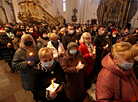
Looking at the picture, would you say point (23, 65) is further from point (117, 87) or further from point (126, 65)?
point (126, 65)

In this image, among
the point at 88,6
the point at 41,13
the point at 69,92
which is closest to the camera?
the point at 69,92

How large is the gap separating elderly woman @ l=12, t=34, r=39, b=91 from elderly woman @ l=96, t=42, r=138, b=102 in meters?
1.45

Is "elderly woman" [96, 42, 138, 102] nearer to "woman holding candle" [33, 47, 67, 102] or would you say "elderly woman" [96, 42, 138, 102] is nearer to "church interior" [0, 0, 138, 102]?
"church interior" [0, 0, 138, 102]

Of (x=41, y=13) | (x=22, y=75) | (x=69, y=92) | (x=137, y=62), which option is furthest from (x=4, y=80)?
(x=41, y=13)

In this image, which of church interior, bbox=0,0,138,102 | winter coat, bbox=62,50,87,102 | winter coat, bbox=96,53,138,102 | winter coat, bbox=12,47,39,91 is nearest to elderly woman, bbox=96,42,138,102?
winter coat, bbox=96,53,138,102

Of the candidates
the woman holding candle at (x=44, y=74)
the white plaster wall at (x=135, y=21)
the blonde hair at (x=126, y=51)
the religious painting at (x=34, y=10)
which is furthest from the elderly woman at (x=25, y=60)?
the white plaster wall at (x=135, y=21)

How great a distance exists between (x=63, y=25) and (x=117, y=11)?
32.5ft

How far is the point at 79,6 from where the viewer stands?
16078 mm

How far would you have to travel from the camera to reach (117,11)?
40.0 ft

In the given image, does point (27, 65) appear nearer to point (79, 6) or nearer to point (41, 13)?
point (41, 13)

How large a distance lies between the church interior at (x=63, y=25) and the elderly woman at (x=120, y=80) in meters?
0.10

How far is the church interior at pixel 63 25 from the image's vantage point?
2.37m

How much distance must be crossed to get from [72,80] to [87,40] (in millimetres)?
1345

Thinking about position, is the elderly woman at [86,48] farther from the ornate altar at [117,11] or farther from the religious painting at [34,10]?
the ornate altar at [117,11]
